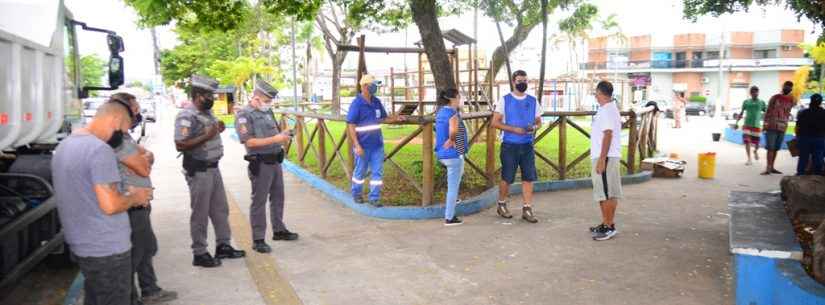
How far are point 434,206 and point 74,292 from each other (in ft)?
12.5

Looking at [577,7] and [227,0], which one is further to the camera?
[577,7]

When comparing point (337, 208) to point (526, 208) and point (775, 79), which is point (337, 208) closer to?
point (526, 208)

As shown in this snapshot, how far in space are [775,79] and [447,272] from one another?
58.3m

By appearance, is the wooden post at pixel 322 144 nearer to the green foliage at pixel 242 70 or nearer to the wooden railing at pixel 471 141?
the wooden railing at pixel 471 141

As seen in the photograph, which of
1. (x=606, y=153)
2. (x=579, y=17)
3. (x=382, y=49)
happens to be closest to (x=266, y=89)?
(x=606, y=153)

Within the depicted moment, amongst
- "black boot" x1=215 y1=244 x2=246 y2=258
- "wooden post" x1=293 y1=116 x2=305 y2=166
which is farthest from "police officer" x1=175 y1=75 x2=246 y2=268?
"wooden post" x1=293 y1=116 x2=305 y2=166

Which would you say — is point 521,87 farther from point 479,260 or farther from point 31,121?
point 31,121

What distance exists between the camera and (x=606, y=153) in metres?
6.02

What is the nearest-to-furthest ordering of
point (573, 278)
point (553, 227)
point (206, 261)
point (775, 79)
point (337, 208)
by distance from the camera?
point (573, 278), point (206, 261), point (553, 227), point (337, 208), point (775, 79)

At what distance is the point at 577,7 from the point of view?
16.6 metres

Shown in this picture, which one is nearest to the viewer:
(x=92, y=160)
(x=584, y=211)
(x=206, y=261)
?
(x=92, y=160)

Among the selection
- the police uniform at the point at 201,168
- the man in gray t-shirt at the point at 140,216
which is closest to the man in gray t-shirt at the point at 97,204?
the man in gray t-shirt at the point at 140,216

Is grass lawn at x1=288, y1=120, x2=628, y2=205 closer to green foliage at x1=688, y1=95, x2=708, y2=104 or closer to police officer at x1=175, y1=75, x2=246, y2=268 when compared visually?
police officer at x1=175, y1=75, x2=246, y2=268

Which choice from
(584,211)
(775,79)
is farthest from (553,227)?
(775,79)
